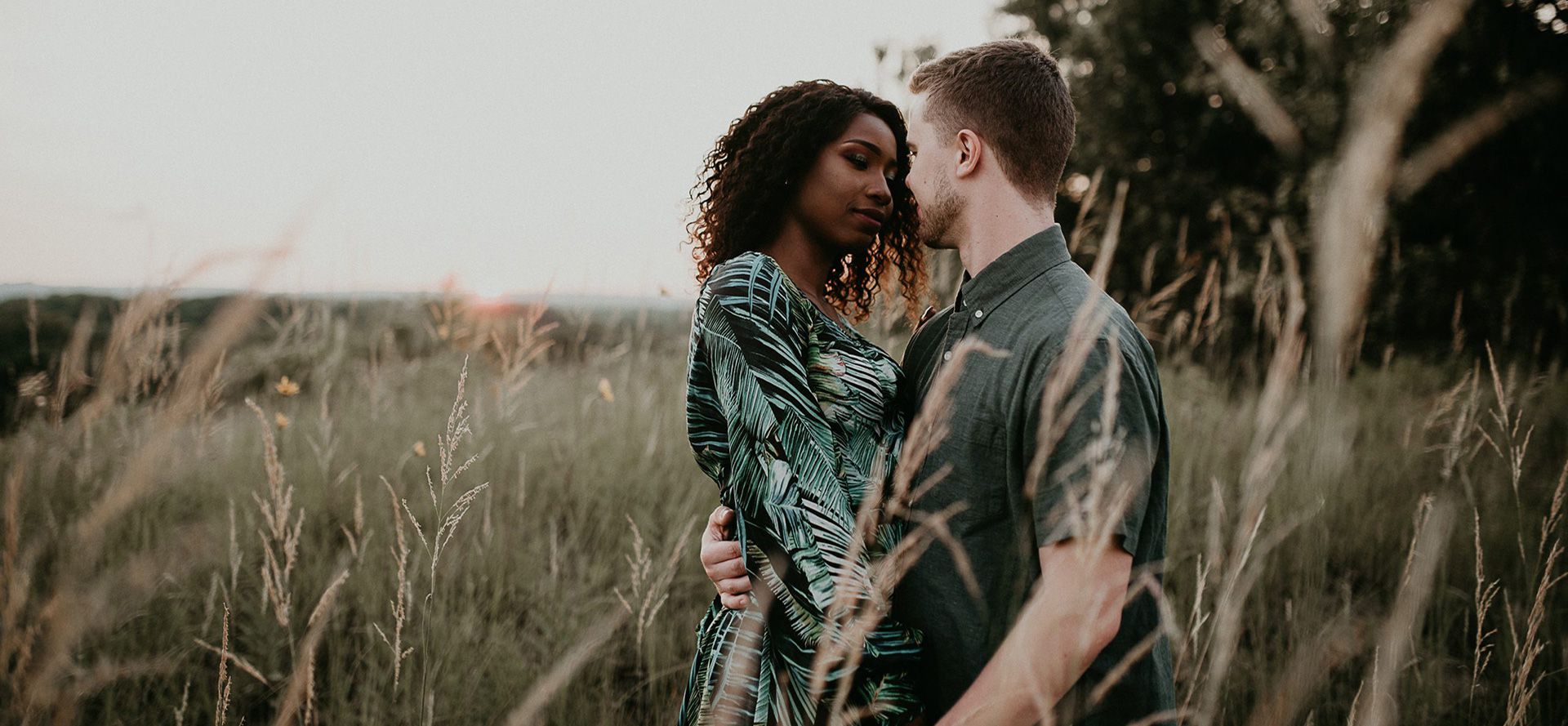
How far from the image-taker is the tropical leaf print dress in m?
1.22

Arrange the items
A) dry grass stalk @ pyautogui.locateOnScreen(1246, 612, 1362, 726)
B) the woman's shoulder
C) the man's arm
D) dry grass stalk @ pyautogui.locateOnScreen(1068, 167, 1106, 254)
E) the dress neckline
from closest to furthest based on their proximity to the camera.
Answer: the man's arm, the woman's shoulder, the dress neckline, dry grass stalk @ pyautogui.locateOnScreen(1246, 612, 1362, 726), dry grass stalk @ pyautogui.locateOnScreen(1068, 167, 1106, 254)

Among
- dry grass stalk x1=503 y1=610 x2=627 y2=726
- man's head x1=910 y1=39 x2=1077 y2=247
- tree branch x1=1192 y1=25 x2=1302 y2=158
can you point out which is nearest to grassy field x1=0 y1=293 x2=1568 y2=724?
dry grass stalk x1=503 y1=610 x2=627 y2=726

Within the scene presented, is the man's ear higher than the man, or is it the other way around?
the man's ear

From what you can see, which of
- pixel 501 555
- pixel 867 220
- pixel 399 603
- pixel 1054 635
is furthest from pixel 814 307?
pixel 501 555

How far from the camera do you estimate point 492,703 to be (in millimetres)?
2059

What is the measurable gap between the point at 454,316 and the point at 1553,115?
6.33 m

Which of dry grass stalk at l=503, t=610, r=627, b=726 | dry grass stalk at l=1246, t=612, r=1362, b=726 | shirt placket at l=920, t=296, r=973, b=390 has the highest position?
shirt placket at l=920, t=296, r=973, b=390

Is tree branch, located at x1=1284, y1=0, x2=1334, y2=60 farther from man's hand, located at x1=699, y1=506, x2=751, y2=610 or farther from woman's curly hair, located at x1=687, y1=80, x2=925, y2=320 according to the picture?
man's hand, located at x1=699, y1=506, x2=751, y2=610

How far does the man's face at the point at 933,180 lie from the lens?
1572 millimetres

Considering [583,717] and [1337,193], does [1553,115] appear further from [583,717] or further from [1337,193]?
[583,717]

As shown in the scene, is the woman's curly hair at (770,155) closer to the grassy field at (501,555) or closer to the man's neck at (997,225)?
the man's neck at (997,225)

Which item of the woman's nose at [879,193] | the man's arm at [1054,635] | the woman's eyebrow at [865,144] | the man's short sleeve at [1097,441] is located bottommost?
the man's arm at [1054,635]

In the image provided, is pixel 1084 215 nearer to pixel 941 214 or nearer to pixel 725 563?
pixel 941 214

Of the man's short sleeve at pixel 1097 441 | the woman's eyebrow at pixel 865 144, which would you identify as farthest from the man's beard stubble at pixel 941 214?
the man's short sleeve at pixel 1097 441
